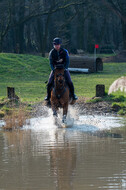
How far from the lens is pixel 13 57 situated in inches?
1485

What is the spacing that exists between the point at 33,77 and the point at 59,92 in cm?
1900

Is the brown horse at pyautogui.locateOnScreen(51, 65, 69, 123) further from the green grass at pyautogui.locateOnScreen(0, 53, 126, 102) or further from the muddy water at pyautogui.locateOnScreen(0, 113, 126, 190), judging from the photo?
the green grass at pyautogui.locateOnScreen(0, 53, 126, 102)

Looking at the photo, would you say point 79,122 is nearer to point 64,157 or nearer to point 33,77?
point 64,157

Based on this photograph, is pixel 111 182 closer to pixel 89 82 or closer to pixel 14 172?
pixel 14 172

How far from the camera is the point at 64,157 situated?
9.43 m

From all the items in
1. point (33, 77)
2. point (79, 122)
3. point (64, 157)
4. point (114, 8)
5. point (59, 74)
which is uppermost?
point (114, 8)

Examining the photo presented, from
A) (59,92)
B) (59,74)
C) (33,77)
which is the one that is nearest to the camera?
(59,74)

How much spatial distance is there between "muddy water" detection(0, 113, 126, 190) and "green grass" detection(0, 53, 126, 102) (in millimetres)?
7107

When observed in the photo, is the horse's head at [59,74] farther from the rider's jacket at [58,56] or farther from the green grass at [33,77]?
the green grass at [33,77]

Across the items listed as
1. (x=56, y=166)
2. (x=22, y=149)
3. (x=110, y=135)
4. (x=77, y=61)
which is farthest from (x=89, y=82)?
(x=56, y=166)

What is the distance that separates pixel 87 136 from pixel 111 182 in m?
4.51

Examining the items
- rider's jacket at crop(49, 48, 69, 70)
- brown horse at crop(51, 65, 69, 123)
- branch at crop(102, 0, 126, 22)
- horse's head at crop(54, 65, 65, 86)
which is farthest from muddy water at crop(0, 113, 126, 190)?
branch at crop(102, 0, 126, 22)

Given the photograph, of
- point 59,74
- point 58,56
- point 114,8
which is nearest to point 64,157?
point 59,74

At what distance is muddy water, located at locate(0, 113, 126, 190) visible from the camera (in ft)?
24.6
